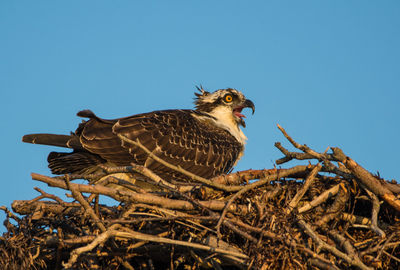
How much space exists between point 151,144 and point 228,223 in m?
2.78

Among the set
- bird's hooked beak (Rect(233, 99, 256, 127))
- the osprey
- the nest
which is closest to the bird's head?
bird's hooked beak (Rect(233, 99, 256, 127))

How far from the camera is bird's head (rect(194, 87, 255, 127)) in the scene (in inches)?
351

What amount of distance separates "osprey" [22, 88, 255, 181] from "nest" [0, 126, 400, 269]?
1.15 meters

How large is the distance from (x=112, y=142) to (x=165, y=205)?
2.29 meters

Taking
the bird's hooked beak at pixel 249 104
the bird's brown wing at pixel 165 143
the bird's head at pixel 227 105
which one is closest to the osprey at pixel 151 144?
the bird's brown wing at pixel 165 143

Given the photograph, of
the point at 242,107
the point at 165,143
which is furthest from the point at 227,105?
the point at 165,143

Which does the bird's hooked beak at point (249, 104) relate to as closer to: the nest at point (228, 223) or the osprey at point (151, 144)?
the osprey at point (151, 144)

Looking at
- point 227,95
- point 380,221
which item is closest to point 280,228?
point 380,221

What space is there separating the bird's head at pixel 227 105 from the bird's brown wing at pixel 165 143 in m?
1.03

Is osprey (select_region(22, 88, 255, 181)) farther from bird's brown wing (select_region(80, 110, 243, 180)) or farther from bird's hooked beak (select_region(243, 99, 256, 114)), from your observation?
bird's hooked beak (select_region(243, 99, 256, 114))

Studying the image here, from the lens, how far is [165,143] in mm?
7320

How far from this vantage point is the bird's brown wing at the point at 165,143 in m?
7.06

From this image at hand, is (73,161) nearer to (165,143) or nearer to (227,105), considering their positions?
(165,143)

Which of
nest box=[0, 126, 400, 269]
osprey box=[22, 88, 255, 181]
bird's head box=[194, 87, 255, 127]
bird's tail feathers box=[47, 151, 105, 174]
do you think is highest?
bird's head box=[194, 87, 255, 127]
